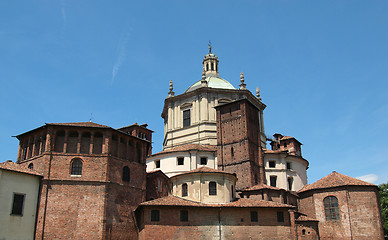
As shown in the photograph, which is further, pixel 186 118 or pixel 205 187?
pixel 186 118

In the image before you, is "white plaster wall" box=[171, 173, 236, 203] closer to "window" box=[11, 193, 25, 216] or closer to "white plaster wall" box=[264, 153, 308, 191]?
"white plaster wall" box=[264, 153, 308, 191]

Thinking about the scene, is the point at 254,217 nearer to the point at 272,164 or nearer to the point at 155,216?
the point at 155,216

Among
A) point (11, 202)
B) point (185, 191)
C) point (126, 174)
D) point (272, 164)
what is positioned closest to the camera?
point (11, 202)

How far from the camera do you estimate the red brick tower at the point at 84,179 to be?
1230 inches

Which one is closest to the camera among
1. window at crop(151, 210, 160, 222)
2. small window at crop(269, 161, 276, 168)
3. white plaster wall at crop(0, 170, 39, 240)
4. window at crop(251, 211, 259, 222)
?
white plaster wall at crop(0, 170, 39, 240)

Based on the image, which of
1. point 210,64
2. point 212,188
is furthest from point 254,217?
point 210,64

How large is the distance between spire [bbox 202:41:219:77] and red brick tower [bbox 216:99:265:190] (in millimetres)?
15171

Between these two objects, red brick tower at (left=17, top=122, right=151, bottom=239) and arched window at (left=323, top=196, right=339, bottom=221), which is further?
arched window at (left=323, top=196, right=339, bottom=221)

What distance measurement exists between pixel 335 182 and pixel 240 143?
11.2 metres

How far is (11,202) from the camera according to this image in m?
29.4

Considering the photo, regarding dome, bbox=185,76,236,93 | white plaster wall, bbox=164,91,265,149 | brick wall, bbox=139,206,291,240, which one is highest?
dome, bbox=185,76,236,93

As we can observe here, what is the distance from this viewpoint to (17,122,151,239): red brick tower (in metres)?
31.2

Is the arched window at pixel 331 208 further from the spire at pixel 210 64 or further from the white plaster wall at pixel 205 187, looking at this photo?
the spire at pixel 210 64

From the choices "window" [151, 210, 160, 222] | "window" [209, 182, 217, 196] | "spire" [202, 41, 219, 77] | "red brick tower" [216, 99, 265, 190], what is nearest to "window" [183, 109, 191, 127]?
"red brick tower" [216, 99, 265, 190]
